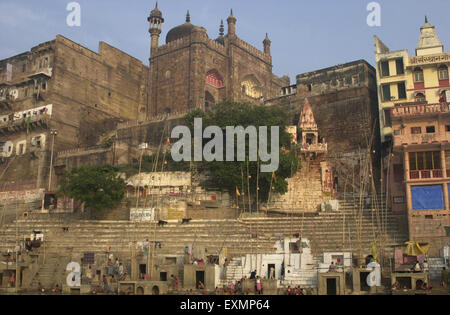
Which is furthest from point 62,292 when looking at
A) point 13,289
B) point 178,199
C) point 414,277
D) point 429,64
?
point 429,64

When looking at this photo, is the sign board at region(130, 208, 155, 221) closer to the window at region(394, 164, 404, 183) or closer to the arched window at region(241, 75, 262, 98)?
the window at region(394, 164, 404, 183)

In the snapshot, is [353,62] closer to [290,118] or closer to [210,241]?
[290,118]

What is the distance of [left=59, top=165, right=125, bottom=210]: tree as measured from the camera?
31.2 meters

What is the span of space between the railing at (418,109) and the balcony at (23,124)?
2650 cm

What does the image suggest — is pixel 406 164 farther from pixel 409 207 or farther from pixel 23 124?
pixel 23 124

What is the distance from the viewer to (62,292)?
73.2 ft

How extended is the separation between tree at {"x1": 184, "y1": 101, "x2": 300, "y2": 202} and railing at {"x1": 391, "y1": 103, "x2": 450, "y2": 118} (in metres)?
6.71

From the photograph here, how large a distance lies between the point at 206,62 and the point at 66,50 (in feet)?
37.7

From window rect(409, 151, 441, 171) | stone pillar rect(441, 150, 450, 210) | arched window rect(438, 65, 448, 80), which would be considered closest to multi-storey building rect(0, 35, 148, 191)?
window rect(409, 151, 441, 171)

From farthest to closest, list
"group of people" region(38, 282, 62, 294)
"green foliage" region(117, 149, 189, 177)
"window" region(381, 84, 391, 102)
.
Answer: "green foliage" region(117, 149, 189, 177), "window" region(381, 84, 391, 102), "group of people" region(38, 282, 62, 294)

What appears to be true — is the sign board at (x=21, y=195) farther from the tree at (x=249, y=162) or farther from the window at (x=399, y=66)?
the window at (x=399, y=66)

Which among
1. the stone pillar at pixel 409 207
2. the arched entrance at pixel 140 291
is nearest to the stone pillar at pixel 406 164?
the stone pillar at pixel 409 207

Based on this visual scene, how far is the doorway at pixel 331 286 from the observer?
20763mm

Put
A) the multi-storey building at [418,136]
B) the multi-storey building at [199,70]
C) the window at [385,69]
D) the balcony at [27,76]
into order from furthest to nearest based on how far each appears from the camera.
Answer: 1. the multi-storey building at [199,70]
2. the balcony at [27,76]
3. the window at [385,69]
4. the multi-storey building at [418,136]
